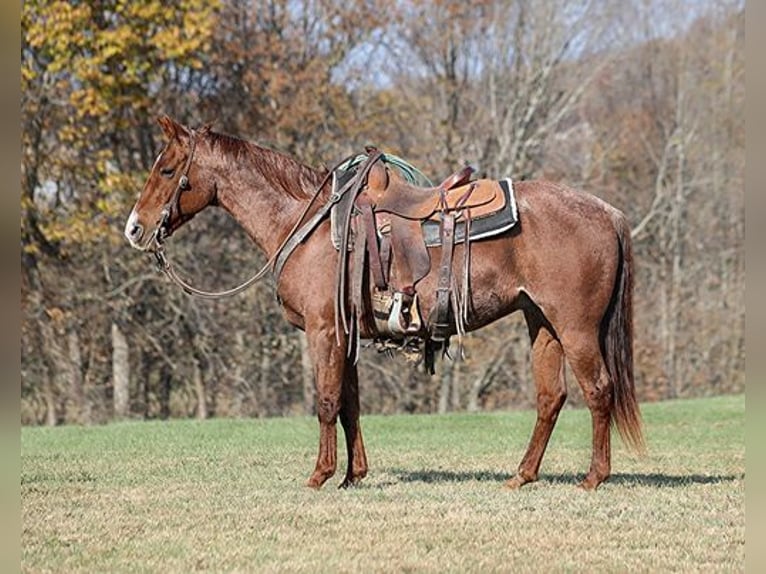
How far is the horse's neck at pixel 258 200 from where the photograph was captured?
25.5 ft

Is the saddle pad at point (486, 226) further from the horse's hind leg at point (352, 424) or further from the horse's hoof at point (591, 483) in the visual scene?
the horse's hoof at point (591, 483)

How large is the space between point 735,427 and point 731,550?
836cm

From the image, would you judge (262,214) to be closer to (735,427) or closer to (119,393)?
(735,427)

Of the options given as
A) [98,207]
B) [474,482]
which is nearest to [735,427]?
[474,482]

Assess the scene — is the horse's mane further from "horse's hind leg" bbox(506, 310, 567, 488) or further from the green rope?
"horse's hind leg" bbox(506, 310, 567, 488)

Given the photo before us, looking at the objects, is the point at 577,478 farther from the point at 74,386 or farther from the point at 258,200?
the point at 74,386

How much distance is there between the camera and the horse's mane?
7793mm

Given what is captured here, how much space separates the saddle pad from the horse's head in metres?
1.65

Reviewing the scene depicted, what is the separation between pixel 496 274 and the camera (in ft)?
24.0

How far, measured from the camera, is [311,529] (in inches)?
238

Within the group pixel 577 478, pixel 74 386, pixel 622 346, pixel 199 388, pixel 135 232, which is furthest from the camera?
pixel 199 388

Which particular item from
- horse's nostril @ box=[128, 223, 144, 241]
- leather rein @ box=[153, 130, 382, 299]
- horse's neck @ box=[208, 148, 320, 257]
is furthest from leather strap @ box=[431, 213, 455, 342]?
horse's nostril @ box=[128, 223, 144, 241]

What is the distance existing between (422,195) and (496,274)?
0.75 m

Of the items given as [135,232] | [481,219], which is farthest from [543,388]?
[135,232]
